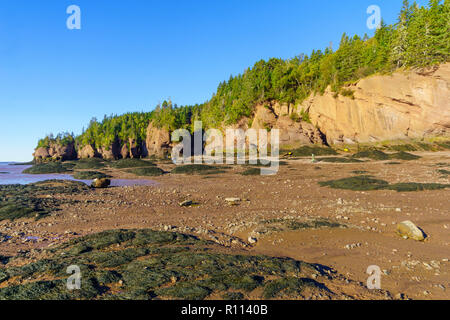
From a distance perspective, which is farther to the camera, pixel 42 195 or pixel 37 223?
pixel 42 195

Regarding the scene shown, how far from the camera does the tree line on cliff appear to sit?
131 feet

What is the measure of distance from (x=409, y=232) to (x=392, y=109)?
43.7 m

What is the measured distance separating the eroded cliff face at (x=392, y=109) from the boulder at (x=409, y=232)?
135ft

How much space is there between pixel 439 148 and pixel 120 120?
124821mm

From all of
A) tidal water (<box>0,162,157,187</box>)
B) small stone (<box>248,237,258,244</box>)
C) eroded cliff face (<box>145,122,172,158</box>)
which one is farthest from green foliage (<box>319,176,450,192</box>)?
eroded cliff face (<box>145,122,172,158</box>)

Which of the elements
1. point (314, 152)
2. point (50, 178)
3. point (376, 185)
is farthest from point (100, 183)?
point (314, 152)

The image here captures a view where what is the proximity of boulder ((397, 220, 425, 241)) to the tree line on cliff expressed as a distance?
4528 centimetres

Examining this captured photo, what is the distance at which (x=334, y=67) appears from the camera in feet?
177

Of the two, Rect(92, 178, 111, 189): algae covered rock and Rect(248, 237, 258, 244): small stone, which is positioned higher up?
Rect(92, 178, 111, 189): algae covered rock

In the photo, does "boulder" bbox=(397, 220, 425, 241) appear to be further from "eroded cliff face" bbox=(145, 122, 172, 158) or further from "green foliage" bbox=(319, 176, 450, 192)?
"eroded cliff face" bbox=(145, 122, 172, 158)
